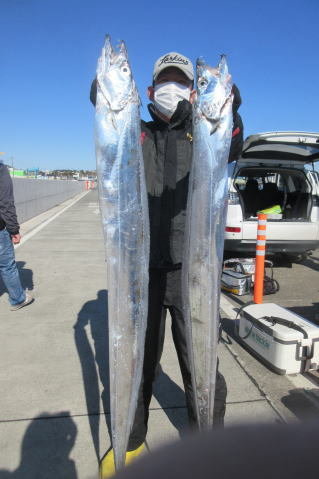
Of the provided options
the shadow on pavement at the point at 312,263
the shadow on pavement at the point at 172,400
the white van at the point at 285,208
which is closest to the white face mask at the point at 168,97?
the shadow on pavement at the point at 172,400

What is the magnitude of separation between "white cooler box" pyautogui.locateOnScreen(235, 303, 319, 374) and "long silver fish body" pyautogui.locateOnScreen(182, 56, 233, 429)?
5.95 feet

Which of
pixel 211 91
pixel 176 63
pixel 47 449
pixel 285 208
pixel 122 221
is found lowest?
pixel 47 449

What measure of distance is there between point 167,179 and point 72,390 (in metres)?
2.16

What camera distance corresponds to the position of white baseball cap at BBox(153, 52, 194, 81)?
80.1 inches

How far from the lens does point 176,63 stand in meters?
Answer: 2.03

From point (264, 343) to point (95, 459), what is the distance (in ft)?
6.35

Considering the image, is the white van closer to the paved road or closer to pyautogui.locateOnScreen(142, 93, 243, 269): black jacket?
the paved road

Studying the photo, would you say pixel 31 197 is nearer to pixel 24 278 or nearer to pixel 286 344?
pixel 24 278

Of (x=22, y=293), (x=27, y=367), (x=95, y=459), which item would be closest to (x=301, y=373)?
(x=95, y=459)

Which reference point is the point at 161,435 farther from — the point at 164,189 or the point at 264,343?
the point at 164,189

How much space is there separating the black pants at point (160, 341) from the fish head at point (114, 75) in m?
1.03

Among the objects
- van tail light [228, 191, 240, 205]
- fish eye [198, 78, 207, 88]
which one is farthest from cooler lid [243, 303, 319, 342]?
van tail light [228, 191, 240, 205]

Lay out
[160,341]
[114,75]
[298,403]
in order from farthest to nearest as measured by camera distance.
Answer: [298,403] < [160,341] < [114,75]

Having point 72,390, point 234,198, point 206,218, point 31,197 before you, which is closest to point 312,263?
point 234,198
